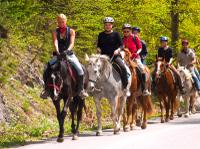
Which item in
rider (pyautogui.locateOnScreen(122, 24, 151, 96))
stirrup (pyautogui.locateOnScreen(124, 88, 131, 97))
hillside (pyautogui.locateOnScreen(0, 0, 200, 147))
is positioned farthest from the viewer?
rider (pyautogui.locateOnScreen(122, 24, 151, 96))

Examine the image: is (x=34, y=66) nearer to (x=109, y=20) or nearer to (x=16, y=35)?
(x=16, y=35)

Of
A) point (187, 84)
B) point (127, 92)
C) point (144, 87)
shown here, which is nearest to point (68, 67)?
point (127, 92)

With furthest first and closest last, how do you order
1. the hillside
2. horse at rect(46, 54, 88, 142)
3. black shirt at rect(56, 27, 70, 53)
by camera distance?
the hillside
black shirt at rect(56, 27, 70, 53)
horse at rect(46, 54, 88, 142)

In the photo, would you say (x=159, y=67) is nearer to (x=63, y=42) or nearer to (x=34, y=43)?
(x=34, y=43)

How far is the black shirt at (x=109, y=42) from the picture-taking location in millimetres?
15633

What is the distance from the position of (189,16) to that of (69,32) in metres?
21.6

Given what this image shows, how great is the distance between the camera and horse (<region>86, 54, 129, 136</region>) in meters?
14.9

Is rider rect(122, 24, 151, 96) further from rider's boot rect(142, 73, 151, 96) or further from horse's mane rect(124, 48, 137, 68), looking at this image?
horse's mane rect(124, 48, 137, 68)

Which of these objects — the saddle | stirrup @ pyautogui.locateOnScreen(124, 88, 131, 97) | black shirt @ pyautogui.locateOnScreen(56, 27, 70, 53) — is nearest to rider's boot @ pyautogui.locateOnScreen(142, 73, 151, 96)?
stirrup @ pyautogui.locateOnScreen(124, 88, 131, 97)

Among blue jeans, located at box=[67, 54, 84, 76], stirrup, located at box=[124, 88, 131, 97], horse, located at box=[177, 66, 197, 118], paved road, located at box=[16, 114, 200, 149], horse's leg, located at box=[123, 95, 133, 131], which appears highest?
blue jeans, located at box=[67, 54, 84, 76]

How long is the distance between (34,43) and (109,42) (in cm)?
695

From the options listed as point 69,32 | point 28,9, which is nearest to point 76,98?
point 69,32

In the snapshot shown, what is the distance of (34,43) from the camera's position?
72.4 ft

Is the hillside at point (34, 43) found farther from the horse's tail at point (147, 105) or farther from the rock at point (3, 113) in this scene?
the horse's tail at point (147, 105)
